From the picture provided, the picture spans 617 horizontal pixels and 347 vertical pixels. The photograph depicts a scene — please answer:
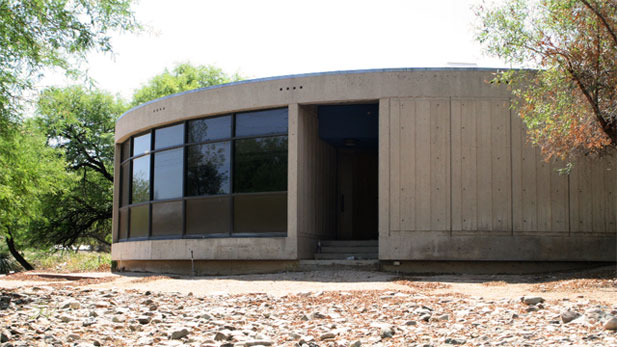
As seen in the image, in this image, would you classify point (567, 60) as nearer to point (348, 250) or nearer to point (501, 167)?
point (501, 167)

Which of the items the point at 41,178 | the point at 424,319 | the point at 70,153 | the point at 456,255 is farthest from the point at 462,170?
the point at 70,153

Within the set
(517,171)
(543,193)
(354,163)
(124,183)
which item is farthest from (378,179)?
(124,183)

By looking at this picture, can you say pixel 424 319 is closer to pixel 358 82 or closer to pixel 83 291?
pixel 83 291

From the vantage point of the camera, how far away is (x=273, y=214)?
43.9 feet

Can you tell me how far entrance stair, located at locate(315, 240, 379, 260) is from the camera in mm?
13602

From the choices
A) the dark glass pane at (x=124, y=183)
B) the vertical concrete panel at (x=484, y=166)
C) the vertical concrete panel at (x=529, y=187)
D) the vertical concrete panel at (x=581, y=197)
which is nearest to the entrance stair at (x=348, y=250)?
the vertical concrete panel at (x=484, y=166)

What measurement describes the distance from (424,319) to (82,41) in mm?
6424

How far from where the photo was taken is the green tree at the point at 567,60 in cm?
947

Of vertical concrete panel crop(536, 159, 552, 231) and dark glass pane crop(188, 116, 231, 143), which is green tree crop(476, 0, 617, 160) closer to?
vertical concrete panel crop(536, 159, 552, 231)

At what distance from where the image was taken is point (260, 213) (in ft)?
44.3

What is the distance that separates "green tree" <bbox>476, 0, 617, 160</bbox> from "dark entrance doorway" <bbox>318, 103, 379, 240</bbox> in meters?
4.74

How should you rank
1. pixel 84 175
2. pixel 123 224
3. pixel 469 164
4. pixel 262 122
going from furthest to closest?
pixel 84 175 < pixel 123 224 < pixel 262 122 < pixel 469 164

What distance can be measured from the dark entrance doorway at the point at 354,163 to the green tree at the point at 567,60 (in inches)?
187

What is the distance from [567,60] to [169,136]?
29.4 feet
